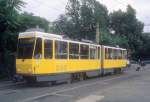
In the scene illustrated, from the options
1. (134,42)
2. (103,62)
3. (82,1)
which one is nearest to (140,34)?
(134,42)

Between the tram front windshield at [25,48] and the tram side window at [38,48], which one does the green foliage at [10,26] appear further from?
the tram side window at [38,48]

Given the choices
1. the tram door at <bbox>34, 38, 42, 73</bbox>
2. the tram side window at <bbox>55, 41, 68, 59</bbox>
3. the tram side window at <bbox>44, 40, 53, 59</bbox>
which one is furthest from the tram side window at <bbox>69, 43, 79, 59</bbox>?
the tram door at <bbox>34, 38, 42, 73</bbox>

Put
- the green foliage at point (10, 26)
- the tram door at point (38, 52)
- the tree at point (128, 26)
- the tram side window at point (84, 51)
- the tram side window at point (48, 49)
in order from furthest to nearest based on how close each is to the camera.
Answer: the tree at point (128, 26) < the tram side window at point (84, 51) < the green foliage at point (10, 26) < the tram side window at point (48, 49) < the tram door at point (38, 52)

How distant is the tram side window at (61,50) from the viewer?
20.0 meters

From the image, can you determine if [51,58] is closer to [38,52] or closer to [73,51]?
[38,52]

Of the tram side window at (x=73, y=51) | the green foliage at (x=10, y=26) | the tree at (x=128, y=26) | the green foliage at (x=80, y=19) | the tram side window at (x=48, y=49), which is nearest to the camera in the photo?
the tram side window at (x=48, y=49)

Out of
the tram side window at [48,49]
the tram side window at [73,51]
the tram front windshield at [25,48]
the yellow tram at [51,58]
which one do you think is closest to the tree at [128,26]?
the yellow tram at [51,58]

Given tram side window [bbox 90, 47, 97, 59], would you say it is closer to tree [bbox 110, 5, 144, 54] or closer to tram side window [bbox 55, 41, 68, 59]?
tram side window [bbox 55, 41, 68, 59]

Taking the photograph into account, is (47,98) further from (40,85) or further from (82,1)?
(82,1)

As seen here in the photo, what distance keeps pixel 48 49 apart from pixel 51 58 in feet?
2.07

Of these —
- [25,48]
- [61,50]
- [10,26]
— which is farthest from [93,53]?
[25,48]

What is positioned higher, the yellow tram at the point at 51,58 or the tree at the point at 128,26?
the tree at the point at 128,26

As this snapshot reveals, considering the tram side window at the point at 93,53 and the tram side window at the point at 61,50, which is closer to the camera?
the tram side window at the point at 61,50

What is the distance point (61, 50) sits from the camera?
67.3ft
